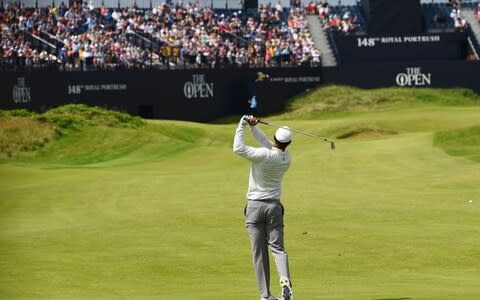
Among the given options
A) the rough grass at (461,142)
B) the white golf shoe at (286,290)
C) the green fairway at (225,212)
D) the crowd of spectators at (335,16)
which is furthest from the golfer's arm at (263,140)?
the crowd of spectators at (335,16)

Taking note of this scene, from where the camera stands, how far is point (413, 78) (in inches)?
2180

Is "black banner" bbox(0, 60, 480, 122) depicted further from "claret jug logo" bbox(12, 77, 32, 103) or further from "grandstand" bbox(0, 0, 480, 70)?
"grandstand" bbox(0, 0, 480, 70)

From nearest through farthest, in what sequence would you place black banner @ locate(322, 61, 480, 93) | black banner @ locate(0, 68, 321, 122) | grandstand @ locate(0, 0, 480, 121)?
1. black banner @ locate(0, 68, 321, 122)
2. grandstand @ locate(0, 0, 480, 121)
3. black banner @ locate(322, 61, 480, 93)

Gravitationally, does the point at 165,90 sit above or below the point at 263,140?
below

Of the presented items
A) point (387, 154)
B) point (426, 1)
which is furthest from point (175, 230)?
point (426, 1)

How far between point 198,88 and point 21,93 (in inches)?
305

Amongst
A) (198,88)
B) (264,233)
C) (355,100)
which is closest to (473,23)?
(355,100)

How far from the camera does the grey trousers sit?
1405 centimetres

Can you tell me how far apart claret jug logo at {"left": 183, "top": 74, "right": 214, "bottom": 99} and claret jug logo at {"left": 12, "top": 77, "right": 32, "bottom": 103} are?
6.88 meters

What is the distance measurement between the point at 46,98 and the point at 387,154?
53.5 feet

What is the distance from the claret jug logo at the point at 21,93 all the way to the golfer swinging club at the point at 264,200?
1368 inches

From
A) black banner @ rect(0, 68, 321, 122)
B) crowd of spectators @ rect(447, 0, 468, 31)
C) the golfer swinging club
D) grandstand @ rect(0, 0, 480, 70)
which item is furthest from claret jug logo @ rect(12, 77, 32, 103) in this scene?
the golfer swinging club

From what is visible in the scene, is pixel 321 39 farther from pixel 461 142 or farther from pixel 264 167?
pixel 264 167

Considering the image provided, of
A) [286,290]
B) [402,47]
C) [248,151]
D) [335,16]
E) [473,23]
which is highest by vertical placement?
[335,16]
